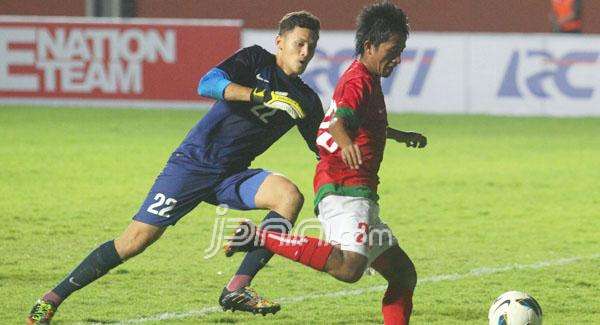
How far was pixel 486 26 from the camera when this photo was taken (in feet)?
91.7

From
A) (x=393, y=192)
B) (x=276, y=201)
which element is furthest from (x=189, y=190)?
(x=393, y=192)

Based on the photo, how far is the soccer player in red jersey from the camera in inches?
227

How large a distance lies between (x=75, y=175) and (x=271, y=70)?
6844 mm

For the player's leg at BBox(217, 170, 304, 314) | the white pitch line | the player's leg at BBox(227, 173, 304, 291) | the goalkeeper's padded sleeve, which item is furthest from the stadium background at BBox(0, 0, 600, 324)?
the goalkeeper's padded sleeve

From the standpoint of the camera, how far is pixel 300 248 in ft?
19.0

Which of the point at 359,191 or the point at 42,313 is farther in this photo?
the point at 42,313

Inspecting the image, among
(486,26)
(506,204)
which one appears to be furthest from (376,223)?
(486,26)

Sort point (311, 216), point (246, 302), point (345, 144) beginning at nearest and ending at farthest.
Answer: point (345, 144) → point (246, 302) → point (311, 216)

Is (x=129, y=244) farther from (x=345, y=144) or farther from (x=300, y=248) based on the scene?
(x=345, y=144)

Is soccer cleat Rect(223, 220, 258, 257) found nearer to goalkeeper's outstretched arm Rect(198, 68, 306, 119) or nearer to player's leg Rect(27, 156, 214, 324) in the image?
goalkeeper's outstretched arm Rect(198, 68, 306, 119)

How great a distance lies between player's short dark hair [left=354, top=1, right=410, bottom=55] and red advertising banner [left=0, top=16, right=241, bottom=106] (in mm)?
14236

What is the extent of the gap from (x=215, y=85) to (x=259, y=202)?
2.22ft

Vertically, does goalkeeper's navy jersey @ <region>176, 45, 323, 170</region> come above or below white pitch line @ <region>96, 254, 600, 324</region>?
above

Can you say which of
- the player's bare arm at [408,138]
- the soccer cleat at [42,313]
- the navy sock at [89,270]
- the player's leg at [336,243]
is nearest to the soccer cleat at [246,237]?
the player's leg at [336,243]
